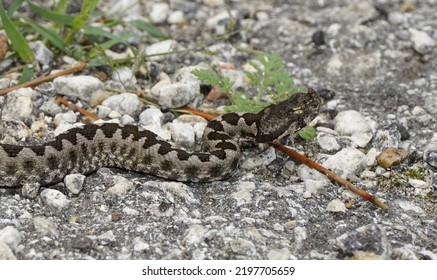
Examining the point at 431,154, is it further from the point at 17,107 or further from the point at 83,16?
the point at 17,107

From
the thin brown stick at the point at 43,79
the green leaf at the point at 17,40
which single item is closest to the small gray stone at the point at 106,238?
the thin brown stick at the point at 43,79

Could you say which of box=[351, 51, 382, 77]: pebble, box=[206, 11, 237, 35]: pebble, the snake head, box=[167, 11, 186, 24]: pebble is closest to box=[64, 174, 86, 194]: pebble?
the snake head

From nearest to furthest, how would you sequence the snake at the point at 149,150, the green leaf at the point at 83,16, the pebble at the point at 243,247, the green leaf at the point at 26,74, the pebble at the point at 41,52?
1. the pebble at the point at 243,247
2. the snake at the point at 149,150
3. the green leaf at the point at 26,74
4. the green leaf at the point at 83,16
5. the pebble at the point at 41,52

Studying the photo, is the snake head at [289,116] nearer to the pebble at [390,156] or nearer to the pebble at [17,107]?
the pebble at [390,156]

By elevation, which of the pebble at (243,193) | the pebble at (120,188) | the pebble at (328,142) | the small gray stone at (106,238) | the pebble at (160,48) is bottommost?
the pebble at (328,142)

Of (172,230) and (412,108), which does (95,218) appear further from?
(412,108)

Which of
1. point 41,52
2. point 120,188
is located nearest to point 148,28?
point 41,52

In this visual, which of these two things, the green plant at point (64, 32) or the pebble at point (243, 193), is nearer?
the pebble at point (243, 193)

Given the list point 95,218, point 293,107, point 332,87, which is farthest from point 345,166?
point 95,218
